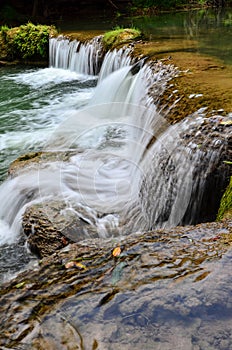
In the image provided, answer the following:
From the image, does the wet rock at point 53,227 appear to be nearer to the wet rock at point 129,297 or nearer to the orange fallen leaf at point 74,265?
the wet rock at point 129,297

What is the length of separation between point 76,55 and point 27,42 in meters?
2.36

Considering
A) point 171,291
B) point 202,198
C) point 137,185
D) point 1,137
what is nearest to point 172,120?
point 137,185

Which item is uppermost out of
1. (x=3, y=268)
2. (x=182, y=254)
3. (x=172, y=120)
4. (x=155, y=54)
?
(x=155, y=54)

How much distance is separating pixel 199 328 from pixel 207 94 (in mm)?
3510

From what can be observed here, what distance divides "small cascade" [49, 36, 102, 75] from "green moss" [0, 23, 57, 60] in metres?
0.35

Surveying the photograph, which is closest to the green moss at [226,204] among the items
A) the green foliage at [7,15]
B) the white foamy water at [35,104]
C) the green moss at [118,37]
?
the white foamy water at [35,104]

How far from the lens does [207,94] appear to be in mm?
4746

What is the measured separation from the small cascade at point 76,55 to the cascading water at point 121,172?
3454 millimetres

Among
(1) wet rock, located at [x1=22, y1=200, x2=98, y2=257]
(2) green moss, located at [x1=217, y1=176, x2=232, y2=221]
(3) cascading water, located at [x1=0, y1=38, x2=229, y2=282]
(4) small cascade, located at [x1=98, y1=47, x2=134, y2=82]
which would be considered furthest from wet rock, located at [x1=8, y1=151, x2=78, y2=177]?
(4) small cascade, located at [x1=98, y1=47, x2=134, y2=82]

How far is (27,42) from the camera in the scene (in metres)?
12.8

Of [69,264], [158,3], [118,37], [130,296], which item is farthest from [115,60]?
[158,3]

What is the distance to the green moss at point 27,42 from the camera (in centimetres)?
1262

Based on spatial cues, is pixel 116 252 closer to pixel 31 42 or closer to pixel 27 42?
pixel 31 42

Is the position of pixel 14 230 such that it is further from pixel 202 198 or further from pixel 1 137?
pixel 1 137
